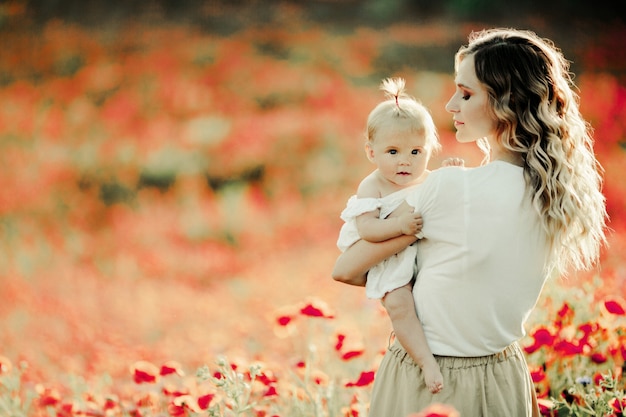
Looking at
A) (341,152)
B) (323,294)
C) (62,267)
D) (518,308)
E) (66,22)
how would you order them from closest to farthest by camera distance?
(518,308)
(323,294)
(62,267)
(341,152)
(66,22)

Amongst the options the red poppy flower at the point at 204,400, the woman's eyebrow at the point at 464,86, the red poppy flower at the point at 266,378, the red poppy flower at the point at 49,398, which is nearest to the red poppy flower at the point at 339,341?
the red poppy flower at the point at 266,378

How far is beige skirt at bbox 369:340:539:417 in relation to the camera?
1.65 meters

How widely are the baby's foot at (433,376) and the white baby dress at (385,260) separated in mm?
177

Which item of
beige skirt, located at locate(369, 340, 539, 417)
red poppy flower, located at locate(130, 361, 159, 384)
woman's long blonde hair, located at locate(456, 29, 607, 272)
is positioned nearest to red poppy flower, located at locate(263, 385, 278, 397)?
red poppy flower, located at locate(130, 361, 159, 384)

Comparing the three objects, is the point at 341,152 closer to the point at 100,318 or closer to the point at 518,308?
the point at 100,318

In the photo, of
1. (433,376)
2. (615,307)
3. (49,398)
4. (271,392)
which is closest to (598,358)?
(615,307)

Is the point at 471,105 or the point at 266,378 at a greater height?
the point at 471,105

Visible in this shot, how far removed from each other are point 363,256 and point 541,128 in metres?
0.47

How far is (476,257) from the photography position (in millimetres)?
1553

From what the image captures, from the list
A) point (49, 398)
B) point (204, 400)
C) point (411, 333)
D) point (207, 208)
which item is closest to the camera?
point (411, 333)

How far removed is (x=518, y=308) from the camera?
5.38ft

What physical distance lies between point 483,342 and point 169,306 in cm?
347

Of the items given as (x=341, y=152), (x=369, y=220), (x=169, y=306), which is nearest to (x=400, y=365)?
(x=369, y=220)

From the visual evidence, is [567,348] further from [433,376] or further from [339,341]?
[433,376]
